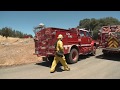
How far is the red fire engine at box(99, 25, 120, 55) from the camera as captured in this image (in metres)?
13.8

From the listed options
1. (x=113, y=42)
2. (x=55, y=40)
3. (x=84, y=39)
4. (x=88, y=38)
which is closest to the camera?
(x=55, y=40)

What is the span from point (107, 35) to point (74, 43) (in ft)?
10.9

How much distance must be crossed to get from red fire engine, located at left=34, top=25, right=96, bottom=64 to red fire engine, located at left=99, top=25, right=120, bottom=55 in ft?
5.95

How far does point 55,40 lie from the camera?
11.4 meters

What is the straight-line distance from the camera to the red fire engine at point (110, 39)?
1378cm

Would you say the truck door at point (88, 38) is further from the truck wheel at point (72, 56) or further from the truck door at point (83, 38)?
the truck wheel at point (72, 56)

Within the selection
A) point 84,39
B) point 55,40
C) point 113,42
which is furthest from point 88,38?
point 55,40

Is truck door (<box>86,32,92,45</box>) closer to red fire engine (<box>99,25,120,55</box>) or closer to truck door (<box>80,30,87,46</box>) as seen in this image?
truck door (<box>80,30,87,46</box>)

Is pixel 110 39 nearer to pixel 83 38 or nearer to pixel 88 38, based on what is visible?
pixel 88 38

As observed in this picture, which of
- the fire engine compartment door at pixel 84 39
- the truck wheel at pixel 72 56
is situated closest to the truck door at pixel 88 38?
the fire engine compartment door at pixel 84 39

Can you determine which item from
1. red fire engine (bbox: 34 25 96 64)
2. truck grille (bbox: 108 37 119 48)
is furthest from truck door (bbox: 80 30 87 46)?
truck grille (bbox: 108 37 119 48)

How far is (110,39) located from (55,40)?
16.0 feet
